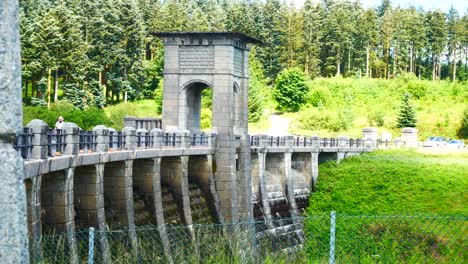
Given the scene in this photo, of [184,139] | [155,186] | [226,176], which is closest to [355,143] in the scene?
[226,176]

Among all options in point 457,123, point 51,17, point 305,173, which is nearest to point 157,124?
point 305,173

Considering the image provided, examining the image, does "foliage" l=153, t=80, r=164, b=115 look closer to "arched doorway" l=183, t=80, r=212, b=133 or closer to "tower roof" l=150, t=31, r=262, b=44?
"arched doorway" l=183, t=80, r=212, b=133

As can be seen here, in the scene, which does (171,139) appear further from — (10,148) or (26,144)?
(10,148)

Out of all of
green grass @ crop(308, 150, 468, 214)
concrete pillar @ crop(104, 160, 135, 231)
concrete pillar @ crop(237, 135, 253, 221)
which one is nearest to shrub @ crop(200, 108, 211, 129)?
green grass @ crop(308, 150, 468, 214)

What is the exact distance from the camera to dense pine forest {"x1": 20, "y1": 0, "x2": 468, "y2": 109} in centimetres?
8650

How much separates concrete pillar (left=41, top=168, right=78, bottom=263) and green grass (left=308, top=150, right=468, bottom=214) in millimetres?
29115

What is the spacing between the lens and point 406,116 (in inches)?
3265

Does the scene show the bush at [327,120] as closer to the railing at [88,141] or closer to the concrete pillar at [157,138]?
the concrete pillar at [157,138]

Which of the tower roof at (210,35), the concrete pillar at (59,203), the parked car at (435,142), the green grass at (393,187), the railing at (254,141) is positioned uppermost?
the tower roof at (210,35)

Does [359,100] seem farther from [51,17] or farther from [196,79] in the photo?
[196,79]

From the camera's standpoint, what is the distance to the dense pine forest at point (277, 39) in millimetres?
86500

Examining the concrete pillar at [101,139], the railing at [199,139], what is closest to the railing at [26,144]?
the concrete pillar at [101,139]

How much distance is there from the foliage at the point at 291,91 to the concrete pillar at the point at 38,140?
78.3 m

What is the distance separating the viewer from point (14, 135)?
438 cm
